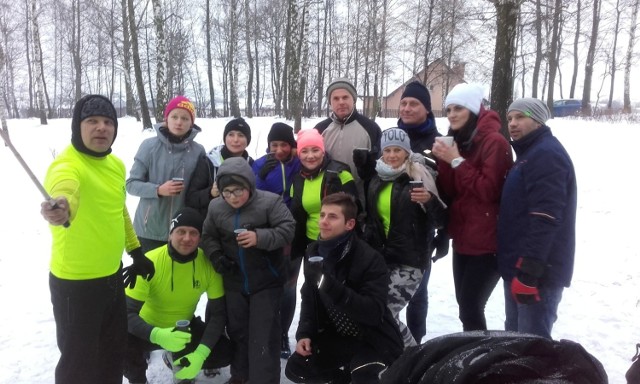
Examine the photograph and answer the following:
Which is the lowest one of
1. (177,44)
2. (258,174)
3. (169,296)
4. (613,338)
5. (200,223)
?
(613,338)

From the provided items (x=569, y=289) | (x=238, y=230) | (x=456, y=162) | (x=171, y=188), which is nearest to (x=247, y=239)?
(x=238, y=230)

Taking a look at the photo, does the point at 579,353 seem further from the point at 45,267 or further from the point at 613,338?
the point at 45,267

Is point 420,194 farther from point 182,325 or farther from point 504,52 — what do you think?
point 504,52

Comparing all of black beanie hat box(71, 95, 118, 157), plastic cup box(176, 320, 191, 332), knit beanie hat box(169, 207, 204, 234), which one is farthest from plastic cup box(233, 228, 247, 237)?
black beanie hat box(71, 95, 118, 157)

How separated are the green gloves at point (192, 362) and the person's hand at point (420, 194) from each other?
176cm

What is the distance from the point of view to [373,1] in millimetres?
26875

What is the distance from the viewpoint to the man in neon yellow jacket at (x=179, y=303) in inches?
123

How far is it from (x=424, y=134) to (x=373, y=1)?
85.0ft

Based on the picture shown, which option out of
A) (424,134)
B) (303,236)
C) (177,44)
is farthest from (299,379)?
(177,44)

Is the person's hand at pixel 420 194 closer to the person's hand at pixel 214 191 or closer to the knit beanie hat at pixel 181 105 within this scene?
the person's hand at pixel 214 191

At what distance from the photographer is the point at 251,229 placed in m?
3.18

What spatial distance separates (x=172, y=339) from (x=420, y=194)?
1894 mm

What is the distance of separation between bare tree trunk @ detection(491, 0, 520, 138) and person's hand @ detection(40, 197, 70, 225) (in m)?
8.02

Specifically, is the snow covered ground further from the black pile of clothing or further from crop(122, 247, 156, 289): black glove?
the black pile of clothing
